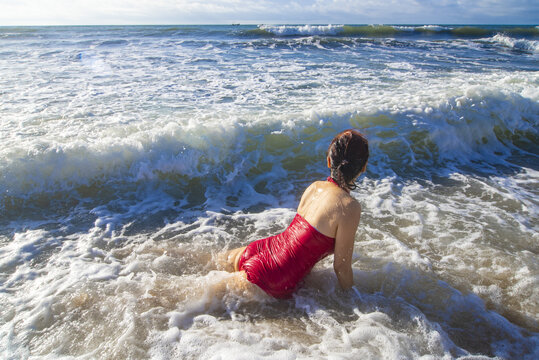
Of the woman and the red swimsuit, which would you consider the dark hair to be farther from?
the red swimsuit

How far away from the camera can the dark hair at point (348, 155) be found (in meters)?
2.40

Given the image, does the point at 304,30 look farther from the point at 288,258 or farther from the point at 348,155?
the point at 288,258

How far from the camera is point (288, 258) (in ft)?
8.82

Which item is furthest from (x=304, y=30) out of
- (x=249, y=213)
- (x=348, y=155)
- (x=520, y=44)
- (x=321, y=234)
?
(x=321, y=234)

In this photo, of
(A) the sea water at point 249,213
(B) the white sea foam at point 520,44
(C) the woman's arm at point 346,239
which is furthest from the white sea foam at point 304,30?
(C) the woman's arm at point 346,239

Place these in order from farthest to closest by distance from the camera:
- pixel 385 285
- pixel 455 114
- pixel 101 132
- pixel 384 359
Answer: pixel 455 114 < pixel 101 132 < pixel 385 285 < pixel 384 359

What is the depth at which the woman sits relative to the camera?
2449 millimetres

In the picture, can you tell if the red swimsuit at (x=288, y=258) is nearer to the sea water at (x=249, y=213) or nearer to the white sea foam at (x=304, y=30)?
the sea water at (x=249, y=213)

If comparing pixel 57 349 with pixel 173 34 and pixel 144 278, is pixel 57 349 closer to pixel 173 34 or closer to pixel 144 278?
pixel 144 278

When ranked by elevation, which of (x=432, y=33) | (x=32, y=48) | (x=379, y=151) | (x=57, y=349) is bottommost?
(x=57, y=349)

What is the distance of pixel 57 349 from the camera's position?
2387 millimetres

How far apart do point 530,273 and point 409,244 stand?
1.08m

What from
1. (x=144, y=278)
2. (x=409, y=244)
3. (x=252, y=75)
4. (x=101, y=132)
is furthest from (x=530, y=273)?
(x=252, y=75)

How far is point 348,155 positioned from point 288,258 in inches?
37.7
